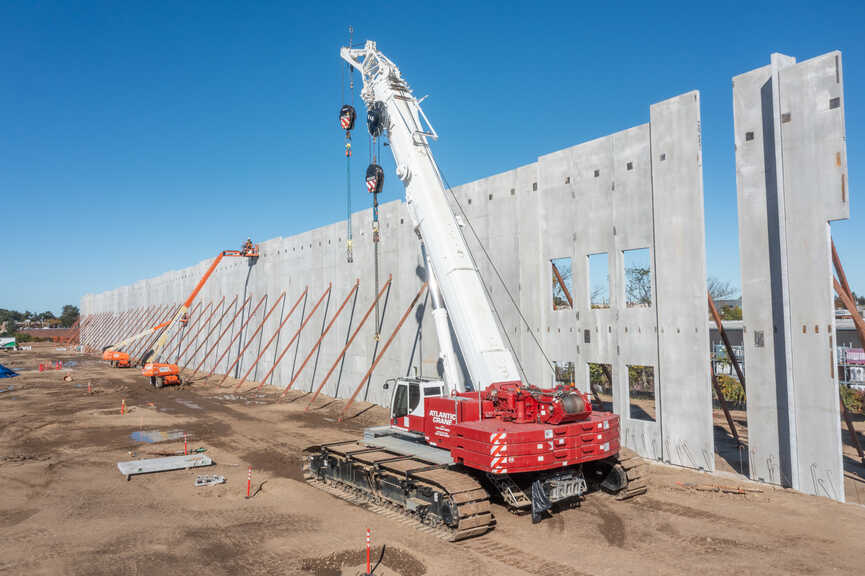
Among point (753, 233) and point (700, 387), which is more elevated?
point (753, 233)

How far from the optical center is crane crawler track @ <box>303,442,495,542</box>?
10.3 m

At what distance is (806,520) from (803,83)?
947cm

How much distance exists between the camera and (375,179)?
1772cm

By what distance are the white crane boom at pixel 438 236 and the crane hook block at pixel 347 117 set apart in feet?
5.68

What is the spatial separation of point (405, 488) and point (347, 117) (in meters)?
12.5

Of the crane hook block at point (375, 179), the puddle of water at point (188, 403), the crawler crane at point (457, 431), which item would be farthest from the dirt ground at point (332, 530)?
the puddle of water at point (188, 403)

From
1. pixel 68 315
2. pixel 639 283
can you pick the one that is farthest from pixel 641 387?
pixel 68 315

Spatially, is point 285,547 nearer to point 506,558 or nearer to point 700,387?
point 506,558

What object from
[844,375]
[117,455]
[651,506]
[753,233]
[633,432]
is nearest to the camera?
[651,506]

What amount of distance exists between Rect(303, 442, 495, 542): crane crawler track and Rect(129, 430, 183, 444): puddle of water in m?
8.91

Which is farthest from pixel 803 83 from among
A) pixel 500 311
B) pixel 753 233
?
pixel 500 311

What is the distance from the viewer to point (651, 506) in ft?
39.6

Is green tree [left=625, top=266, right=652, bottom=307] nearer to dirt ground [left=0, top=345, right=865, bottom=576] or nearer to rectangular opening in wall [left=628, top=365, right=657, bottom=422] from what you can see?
rectangular opening in wall [left=628, top=365, right=657, bottom=422]

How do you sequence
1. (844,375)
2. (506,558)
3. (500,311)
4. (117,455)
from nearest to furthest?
1. (506,558)
2. (117,455)
3. (500,311)
4. (844,375)
